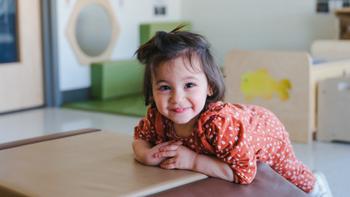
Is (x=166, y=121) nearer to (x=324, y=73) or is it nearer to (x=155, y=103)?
(x=155, y=103)

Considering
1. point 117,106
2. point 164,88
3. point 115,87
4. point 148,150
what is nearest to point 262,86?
point 117,106

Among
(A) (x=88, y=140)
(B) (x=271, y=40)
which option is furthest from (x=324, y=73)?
(A) (x=88, y=140)

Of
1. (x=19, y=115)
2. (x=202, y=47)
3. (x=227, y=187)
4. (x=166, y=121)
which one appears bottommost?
(x=19, y=115)

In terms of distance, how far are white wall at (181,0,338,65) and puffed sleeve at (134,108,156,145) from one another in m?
2.67

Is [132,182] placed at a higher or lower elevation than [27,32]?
lower

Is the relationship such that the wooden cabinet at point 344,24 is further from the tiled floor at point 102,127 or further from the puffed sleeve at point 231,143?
the puffed sleeve at point 231,143

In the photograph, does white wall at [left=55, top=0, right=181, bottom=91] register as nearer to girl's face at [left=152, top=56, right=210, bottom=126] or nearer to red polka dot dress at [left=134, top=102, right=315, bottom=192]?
red polka dot dress at [left=134, top=102, right=315, bottom=192]

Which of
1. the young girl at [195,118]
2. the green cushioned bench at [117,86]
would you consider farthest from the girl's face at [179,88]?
the green cushioned bench at [117,86]

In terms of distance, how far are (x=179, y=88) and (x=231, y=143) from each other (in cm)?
16

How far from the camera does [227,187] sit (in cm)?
120

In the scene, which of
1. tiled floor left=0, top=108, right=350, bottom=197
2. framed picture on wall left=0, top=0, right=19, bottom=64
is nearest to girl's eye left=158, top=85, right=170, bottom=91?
tiled floor left=0, top=108, right=350, bottom=197

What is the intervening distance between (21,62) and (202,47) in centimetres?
267

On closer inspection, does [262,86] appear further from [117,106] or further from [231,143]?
[231,143]

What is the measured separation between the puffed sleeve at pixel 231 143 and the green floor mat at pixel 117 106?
2.27 metres
